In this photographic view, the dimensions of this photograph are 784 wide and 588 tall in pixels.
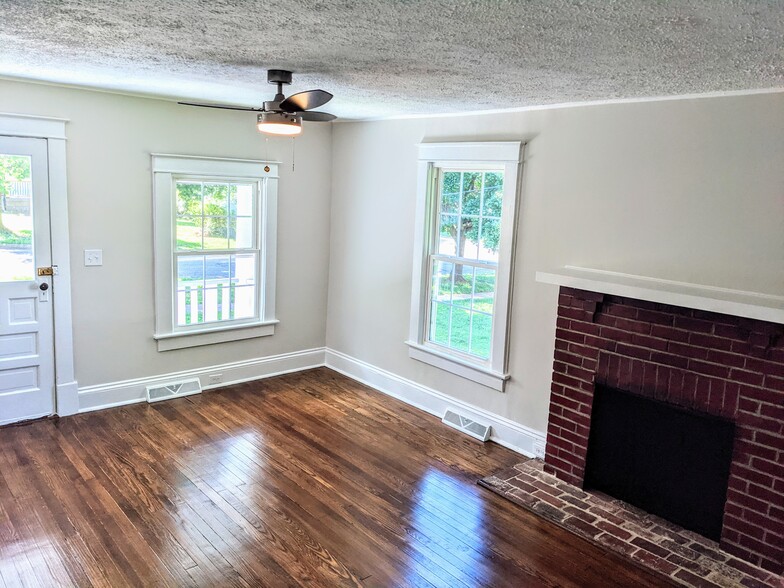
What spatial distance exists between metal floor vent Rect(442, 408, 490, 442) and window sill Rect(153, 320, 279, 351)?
191cm

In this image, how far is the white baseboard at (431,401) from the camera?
13.9ft

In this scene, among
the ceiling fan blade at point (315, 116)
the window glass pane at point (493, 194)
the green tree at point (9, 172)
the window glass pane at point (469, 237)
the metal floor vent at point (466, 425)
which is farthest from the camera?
the window glass pane at point (469, 237)

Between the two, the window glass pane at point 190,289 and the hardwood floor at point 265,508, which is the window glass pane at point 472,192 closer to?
the hardwood floor at point 265,508

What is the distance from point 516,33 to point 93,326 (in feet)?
12.9

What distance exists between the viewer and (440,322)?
4941 millimetres

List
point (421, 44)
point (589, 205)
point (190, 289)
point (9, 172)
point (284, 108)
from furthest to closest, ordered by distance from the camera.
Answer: point (190, 289) → point (9, 172) → point (589, 205) → point (284, 108) → point (421, 44)

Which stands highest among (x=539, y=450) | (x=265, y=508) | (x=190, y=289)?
(x=190, y=289)

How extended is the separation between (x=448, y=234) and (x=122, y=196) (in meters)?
2.55

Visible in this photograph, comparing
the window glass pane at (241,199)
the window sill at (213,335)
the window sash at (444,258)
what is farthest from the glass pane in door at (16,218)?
the window sash at (444,258)

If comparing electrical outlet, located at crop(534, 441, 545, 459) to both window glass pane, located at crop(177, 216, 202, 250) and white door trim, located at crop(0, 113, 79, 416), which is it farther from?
white door trim, located at crop(0, 113, 79, 416)

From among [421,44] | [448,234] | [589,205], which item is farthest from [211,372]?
[421,44]

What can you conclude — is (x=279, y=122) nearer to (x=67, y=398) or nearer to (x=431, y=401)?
(x=431, y=401)

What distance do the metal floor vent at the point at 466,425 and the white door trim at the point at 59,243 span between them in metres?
2.87

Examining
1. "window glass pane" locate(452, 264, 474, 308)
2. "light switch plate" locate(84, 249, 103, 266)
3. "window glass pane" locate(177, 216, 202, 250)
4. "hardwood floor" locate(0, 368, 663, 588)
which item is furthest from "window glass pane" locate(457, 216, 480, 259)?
"light switch plate" locate(84, 249, 103, 266)
